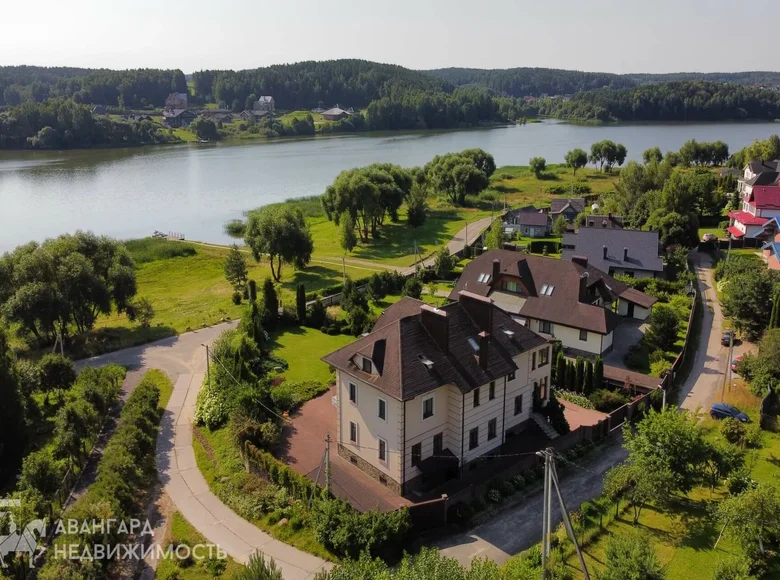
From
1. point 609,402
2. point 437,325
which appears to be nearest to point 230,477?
point 437,325

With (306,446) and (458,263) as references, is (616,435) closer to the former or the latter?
(306,446)

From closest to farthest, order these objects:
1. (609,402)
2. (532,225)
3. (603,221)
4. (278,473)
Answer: (278,473), (609,402), (603,221), (532,225)

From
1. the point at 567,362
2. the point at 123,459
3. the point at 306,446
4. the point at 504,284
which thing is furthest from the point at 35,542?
the point at 504,284

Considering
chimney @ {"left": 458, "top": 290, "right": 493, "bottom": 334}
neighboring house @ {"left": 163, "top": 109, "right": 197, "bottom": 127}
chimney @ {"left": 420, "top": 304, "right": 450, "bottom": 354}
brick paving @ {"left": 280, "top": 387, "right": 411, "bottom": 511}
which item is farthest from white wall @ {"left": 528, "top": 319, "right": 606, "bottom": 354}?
neighboring house @ {"left": 163, "top": 109, "right": 197, "bottom": 127}

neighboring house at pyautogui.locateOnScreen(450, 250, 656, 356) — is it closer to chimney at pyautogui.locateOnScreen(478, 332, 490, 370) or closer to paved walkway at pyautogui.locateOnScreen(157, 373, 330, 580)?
chimney at pyautogui.locateOnScreen(478, 332, 490, 370)

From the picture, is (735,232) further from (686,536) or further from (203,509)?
(203,509)

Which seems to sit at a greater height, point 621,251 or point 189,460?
point 621,251

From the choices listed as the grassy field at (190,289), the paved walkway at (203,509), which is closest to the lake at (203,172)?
the grassy field at (190,289)
